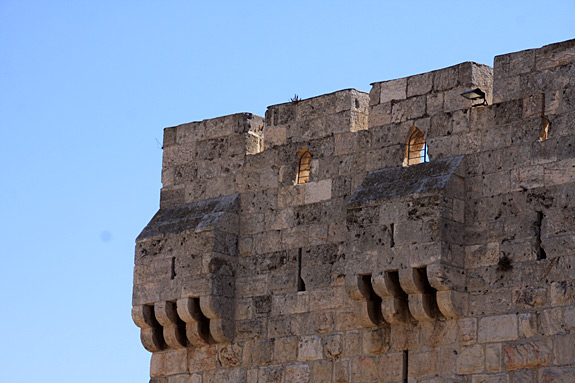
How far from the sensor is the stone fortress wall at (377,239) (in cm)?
1338

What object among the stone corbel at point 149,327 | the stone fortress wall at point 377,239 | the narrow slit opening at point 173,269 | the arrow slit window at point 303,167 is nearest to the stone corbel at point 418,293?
the stone fortress wall at point 377,239

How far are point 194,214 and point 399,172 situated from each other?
2809 millimetres

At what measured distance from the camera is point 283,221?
15.5 m

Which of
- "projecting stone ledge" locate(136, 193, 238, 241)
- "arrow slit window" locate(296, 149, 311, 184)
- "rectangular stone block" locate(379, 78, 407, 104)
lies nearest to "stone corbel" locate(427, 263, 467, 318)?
"rectangular stone block" locate(379, 78, 407, 104)

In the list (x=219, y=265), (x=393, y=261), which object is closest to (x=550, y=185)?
(x=393, y=261)

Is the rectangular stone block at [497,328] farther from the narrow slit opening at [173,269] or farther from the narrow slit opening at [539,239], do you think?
the narrow slit opening at [173,269]

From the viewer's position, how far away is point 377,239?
14125mm

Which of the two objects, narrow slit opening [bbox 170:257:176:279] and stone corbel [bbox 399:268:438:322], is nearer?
stone corbel [bbox 399:268:438:322]

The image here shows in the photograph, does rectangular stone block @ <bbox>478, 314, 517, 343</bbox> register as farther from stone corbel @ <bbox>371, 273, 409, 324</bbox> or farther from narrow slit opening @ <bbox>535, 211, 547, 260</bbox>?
stone corbel @ <bbox>371, 273, 409, 324</bbox>

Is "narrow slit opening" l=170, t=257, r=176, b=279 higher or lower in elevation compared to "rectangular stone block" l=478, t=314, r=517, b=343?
higher

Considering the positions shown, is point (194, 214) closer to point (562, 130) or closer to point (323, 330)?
point (323, 330)

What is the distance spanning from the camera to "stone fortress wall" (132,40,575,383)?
43.9 feet

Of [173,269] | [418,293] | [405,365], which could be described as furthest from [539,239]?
[173,269]

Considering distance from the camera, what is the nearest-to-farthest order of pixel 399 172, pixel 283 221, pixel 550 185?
1. pixel 550 185
2. pixel 399 172
3. pixel 283 221
